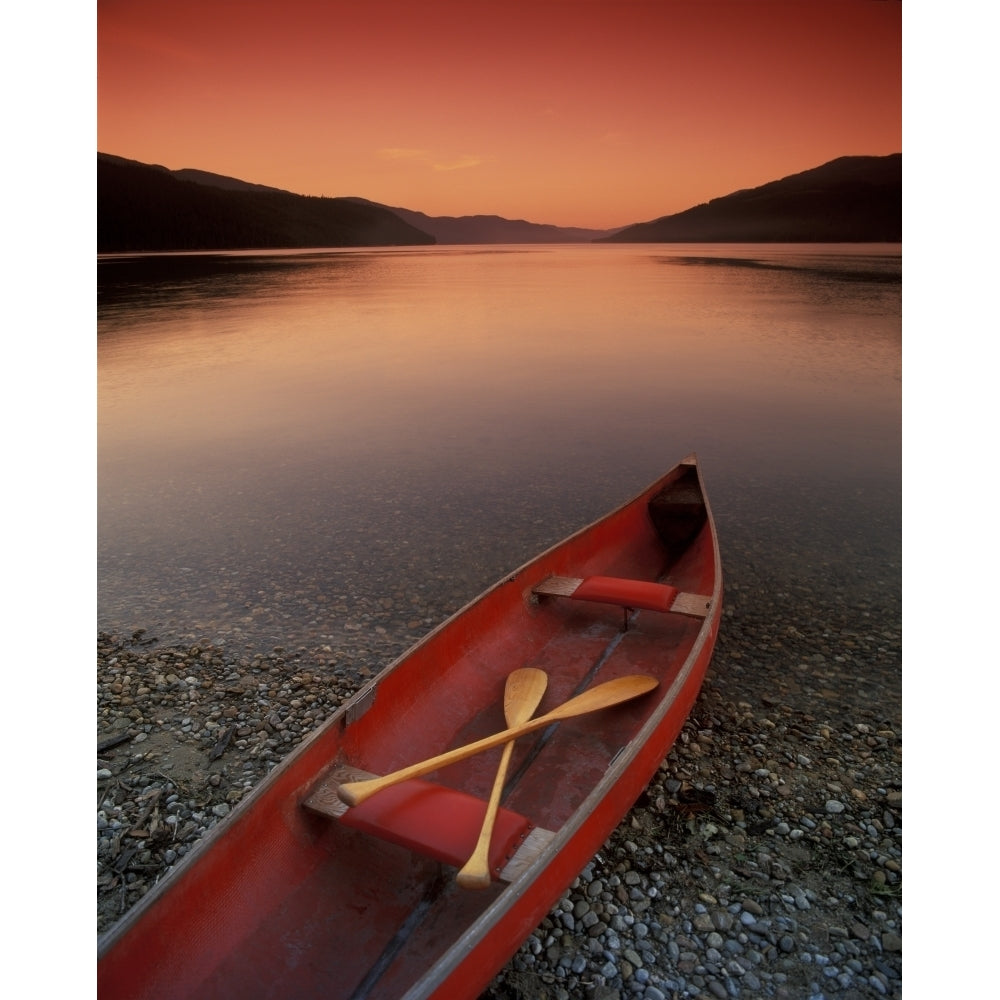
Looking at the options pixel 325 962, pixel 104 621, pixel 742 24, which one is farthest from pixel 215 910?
pixel 742 24

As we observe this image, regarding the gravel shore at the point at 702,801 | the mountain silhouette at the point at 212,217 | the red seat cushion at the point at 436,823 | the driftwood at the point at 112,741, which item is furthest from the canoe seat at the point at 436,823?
the mountain silhouette at the point at 212,217

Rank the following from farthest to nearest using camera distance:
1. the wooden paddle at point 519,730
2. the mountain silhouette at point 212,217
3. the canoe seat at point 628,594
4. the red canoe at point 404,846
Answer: the mountain silhouette at point 212,217 < the canoe seat at point 628,594 < the wooden paddle at point 519,730 < the red canoe at point 404,846

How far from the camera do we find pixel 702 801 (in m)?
3.67

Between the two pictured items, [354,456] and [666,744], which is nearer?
[666,744]

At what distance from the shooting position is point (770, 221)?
58531 millimetres

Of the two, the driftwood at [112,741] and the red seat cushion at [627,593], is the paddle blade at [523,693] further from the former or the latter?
the driftwood at [112,741]

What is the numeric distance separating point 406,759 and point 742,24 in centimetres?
1010

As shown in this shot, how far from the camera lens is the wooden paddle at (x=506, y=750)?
8.04ft

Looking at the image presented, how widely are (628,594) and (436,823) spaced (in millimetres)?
2199

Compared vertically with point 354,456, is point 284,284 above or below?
above

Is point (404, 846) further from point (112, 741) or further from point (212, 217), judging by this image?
point (212, 217)

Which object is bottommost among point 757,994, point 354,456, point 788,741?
point 757,994

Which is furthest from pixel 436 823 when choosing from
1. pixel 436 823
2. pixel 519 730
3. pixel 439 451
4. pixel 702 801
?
pixel 439 451

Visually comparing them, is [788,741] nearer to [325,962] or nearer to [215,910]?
[325,962]
